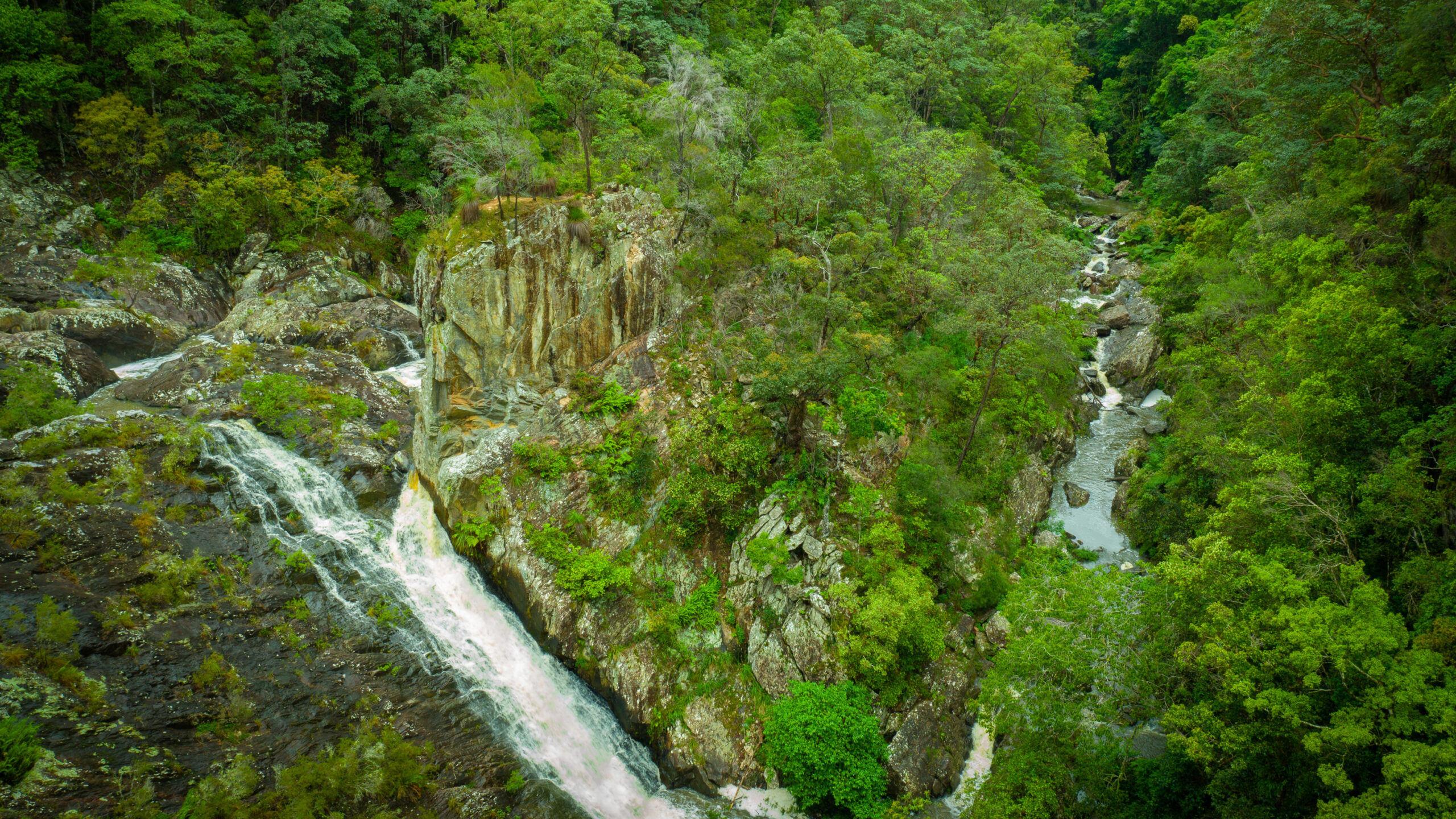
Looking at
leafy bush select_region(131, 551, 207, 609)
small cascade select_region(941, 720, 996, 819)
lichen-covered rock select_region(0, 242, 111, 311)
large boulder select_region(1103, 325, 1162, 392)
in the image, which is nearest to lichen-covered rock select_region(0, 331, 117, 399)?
lichen-covered rock select_region(0, 242, 111, 311)

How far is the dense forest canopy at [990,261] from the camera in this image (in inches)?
431

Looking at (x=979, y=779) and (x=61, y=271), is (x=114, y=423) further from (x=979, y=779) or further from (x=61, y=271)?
(x=979, y=779)

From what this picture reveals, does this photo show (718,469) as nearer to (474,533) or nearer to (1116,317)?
(474,533)

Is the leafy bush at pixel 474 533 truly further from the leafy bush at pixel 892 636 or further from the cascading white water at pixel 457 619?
the leafy bush at pixel 892 636

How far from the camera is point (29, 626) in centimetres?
1473

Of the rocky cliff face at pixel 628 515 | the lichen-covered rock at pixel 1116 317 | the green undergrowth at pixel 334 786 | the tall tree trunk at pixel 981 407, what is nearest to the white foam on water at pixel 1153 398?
the lichen-covered rock at pixel 1116 317

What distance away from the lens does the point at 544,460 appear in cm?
2130

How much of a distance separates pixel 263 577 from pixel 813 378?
17358 millimetres

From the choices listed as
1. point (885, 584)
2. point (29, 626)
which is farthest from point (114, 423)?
point (885, 584)

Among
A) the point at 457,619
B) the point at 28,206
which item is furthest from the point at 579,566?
the point at 28,206

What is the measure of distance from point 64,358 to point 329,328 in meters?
9.08

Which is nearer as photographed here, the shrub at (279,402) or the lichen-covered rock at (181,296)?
the shrub at (279,402)

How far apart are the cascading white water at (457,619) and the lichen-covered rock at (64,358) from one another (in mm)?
6549

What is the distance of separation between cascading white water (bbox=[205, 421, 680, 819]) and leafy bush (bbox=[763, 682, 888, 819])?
354 centimetres
